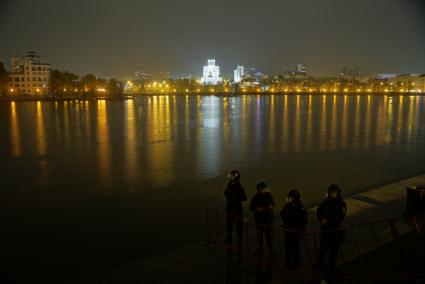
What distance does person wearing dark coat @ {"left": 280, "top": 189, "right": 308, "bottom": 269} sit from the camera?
676 cm

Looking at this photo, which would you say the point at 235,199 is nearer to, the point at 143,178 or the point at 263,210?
the point at 263,210

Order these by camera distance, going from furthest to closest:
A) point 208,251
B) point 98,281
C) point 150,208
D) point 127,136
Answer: point 127,136
point 150,208
point 208,251
point 98,281

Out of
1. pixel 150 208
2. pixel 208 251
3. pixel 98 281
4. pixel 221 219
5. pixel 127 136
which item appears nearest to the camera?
pixel 98 281

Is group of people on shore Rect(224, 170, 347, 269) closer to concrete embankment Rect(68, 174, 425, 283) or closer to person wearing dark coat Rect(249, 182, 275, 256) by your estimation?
person wearing dark coat Rect(249, 182, 275, 256)

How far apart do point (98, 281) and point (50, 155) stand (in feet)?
49.7

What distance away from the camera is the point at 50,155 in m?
20.6

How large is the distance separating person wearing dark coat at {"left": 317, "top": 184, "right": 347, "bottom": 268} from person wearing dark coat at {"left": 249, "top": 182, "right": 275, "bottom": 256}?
88 centimetres

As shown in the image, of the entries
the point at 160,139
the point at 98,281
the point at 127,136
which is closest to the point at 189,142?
the point at 160,139

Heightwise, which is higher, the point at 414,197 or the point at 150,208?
the point at 414,197

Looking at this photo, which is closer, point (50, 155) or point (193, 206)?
point (193, 206)

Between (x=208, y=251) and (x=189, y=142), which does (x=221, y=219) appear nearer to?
(x=208, y=251)

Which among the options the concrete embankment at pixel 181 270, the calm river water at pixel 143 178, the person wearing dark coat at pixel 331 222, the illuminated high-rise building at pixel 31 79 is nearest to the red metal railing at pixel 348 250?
the person wearing dark coat at pixel 331 222

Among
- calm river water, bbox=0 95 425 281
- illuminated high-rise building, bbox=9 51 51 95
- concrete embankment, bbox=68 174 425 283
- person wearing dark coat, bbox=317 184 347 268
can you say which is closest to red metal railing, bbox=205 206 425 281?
person wearing dark coat, bbox=317 184 347 268

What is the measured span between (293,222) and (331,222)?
2.03 ft
